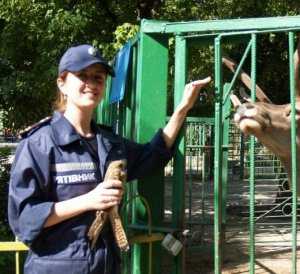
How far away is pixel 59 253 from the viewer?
2.41m

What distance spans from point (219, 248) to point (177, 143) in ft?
1.75

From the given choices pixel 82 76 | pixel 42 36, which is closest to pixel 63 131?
pixel 82 76

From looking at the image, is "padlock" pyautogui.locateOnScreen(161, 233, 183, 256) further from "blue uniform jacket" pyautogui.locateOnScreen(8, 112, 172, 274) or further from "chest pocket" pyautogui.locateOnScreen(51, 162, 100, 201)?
"chest pocket" pyautogui.locateOnScreen(51, 162, 100, 201)

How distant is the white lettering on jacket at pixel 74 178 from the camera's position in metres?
2.44

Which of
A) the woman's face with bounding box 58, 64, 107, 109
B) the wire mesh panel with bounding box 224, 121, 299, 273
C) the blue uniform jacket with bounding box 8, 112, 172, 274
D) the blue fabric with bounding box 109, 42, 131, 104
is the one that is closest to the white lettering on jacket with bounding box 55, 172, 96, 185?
the blue uniform jacket with bounding box 8, 112, 172, 274

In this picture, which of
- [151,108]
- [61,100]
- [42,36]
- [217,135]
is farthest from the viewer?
[42,36]

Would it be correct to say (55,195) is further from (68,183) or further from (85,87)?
(85,87)

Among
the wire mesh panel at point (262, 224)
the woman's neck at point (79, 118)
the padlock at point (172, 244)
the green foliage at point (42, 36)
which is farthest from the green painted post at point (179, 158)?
the green foliage at point (42, 36)

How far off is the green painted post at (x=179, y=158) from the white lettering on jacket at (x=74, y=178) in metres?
0.65

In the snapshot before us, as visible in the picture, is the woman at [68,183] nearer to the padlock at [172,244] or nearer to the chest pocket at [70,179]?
the chest pocket at [70,179]

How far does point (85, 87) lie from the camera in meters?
2.53

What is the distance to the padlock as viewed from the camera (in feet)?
9.65

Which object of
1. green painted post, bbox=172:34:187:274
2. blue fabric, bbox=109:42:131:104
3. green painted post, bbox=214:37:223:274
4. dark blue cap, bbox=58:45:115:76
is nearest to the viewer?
dark blue cap, bbox=58:45:115:76

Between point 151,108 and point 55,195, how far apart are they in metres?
0.89
